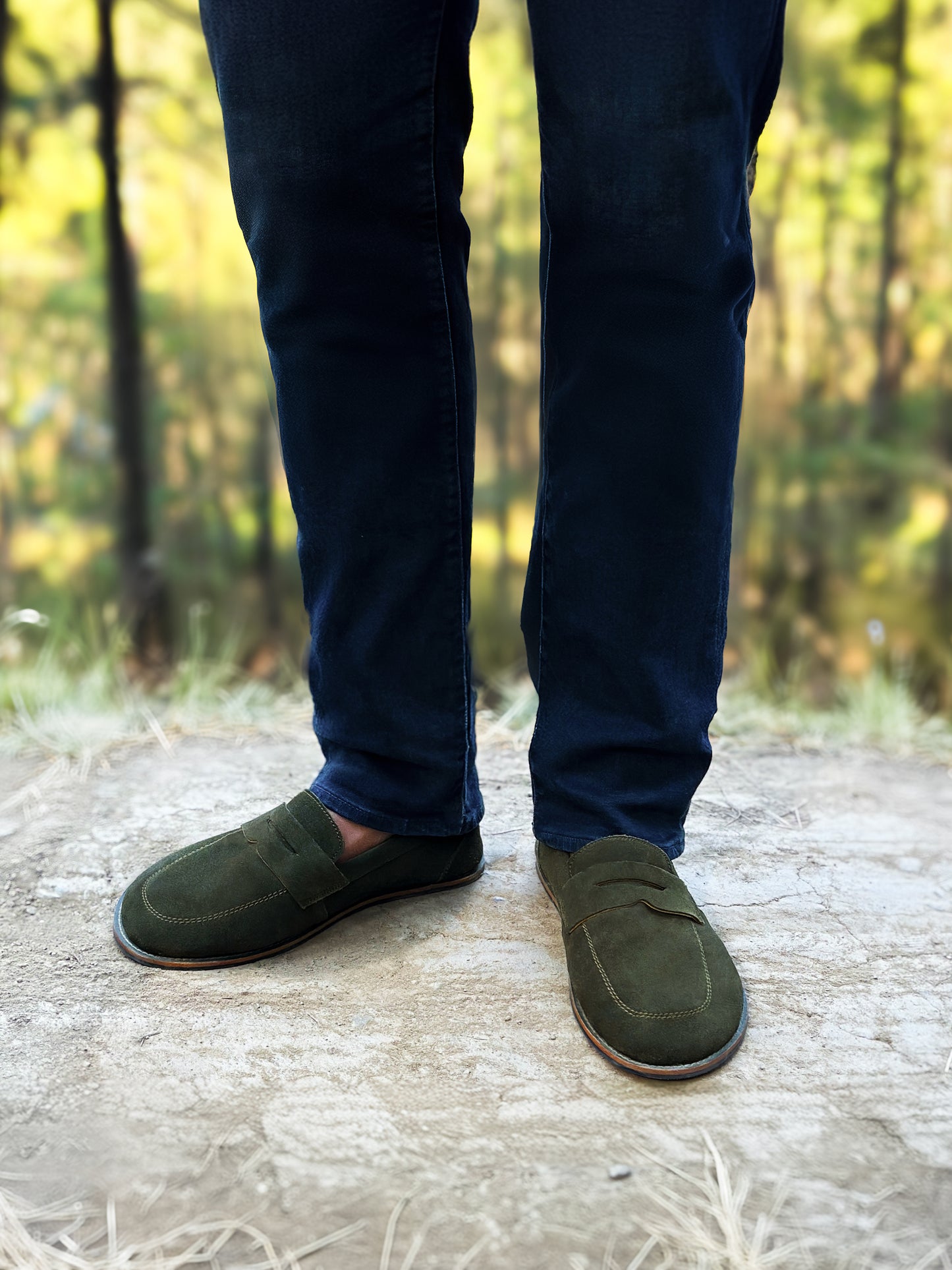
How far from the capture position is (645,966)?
2.43 feet

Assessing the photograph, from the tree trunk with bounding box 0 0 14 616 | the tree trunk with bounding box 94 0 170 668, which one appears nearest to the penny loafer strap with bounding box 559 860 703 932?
the tree trunk with bounding box 94 0 170 668

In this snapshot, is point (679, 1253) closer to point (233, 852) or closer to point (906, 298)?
point (233, 852)

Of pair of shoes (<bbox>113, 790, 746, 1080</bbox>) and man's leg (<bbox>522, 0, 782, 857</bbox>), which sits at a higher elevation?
man's leg (<bbox>522, 0, 782, 857</bbox>)

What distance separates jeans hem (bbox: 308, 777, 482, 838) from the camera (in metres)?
0.86

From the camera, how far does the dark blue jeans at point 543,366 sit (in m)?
0.70

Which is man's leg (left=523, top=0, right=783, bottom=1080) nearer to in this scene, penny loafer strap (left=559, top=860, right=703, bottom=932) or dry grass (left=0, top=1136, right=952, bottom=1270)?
penny loafer strap (left=559, top=860, right=703, bottom=932)

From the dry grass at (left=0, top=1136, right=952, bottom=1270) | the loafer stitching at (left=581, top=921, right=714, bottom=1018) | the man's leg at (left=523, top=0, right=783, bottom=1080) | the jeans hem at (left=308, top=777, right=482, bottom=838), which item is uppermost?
the man's leg at (left=523, top=0, right=783, bottom=1080)

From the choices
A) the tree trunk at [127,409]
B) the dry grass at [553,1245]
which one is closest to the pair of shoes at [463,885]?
the dry grass at [553,1245]

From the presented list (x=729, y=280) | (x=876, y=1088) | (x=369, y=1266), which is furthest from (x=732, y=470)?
(x=369, y=1266)

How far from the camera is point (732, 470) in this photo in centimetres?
83

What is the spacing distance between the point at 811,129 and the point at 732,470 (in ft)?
5.22

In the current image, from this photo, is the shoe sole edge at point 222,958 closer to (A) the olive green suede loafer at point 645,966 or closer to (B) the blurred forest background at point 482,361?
(A) the olive green suede loafer at point 645,966

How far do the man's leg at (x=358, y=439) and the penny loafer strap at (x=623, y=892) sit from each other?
0.48 ft

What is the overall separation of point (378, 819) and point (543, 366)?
16.7 inches
